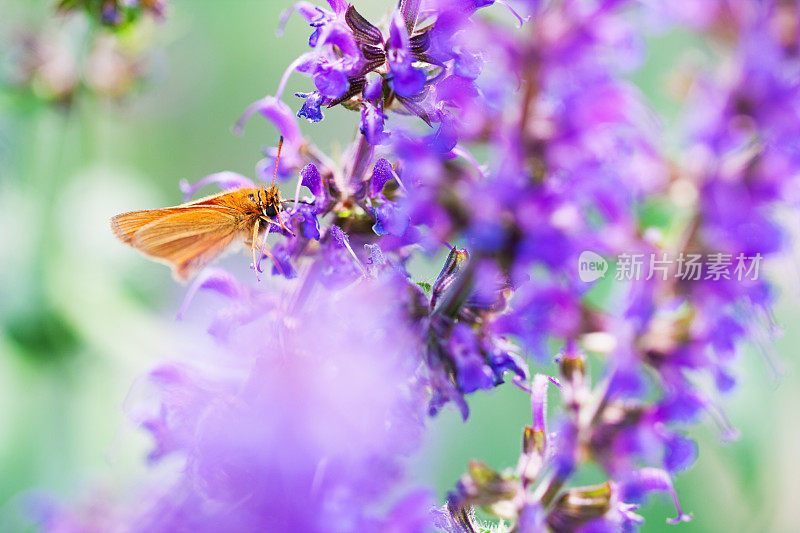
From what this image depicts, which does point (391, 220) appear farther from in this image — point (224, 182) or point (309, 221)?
point (224, 182)

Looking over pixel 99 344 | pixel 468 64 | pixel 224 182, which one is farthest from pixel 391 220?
pixel 99 344

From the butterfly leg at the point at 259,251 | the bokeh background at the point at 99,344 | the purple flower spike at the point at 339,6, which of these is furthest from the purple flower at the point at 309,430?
the bokeh background at the point at 99,344

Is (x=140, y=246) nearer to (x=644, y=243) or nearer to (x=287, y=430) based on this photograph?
(x=287, y=430)

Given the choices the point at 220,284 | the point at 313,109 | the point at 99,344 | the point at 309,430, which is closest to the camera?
the point at 309,430

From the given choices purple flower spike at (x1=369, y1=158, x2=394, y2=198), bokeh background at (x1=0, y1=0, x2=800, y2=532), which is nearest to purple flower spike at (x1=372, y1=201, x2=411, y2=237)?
purple flower spike at (x1=369, y1=158, x2=394, y2=198)

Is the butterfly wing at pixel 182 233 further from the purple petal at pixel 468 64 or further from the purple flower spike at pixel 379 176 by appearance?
the purple petal at pixel 468 64

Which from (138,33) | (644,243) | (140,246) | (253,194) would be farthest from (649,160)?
(138,33)

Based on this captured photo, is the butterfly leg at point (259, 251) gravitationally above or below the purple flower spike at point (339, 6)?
below
